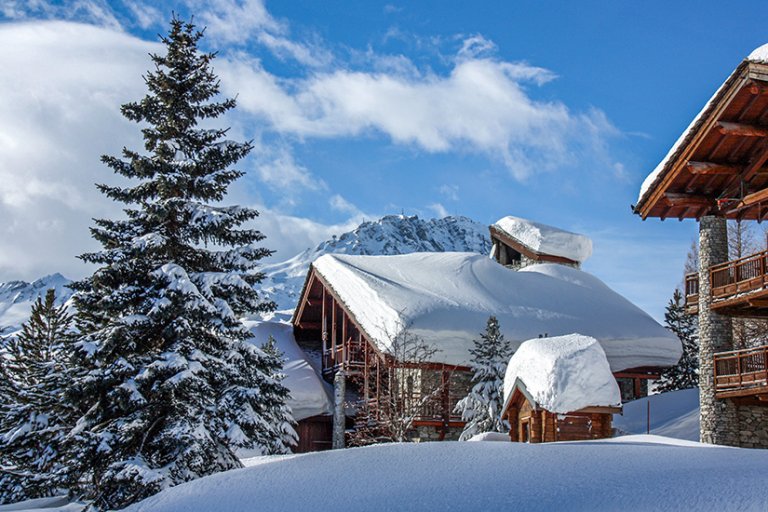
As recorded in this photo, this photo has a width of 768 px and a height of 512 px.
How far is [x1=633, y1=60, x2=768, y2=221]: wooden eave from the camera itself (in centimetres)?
1894

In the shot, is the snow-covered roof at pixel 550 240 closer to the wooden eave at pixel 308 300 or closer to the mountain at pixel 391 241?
the wooden eave at pixel 308 300

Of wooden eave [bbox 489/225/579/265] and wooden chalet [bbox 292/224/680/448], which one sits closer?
wooden chalet [bbox 292/224/680/448]

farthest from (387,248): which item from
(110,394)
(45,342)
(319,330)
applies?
(110,394)

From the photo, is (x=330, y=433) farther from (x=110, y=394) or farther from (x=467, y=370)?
(x=110, y=394)

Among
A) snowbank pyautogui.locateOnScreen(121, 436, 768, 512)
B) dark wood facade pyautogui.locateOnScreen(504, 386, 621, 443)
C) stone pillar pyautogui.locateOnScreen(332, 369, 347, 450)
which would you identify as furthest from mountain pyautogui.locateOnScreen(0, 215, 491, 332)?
snowbank pyautogui.locateOnScreen(121, 436, 768, 512)

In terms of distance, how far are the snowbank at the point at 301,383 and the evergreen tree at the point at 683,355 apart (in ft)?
47.4

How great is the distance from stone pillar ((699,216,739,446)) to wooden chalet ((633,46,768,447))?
0.08ft

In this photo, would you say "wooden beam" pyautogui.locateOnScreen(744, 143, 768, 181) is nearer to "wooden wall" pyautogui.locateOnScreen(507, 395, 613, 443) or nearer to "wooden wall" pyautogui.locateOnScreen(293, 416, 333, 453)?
"wooden wall" pyautogui.locateOnScreen(507, 395, 613, 443)

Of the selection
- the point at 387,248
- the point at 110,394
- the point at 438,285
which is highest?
the point at 387,248

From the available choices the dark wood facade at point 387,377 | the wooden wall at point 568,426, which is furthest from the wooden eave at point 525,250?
the wooden wall at point 568,426

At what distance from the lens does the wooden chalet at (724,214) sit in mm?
19516

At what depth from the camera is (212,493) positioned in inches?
311

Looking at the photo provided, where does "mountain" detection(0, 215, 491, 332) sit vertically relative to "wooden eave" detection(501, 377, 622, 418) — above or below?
above

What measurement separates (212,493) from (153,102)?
10754 millimetres
